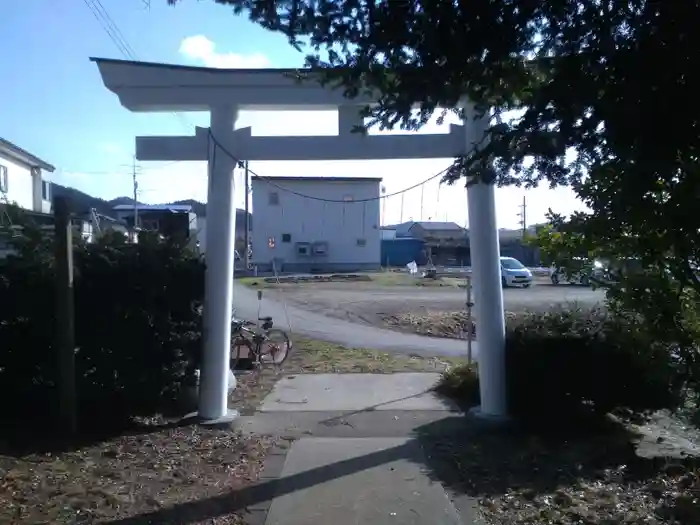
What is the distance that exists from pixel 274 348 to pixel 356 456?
633 cm

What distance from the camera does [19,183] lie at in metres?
33.1

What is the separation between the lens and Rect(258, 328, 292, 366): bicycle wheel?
13.2 metres

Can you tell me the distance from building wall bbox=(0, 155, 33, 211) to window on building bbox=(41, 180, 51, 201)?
115 centimetres

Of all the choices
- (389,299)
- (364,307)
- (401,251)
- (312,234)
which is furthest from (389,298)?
(401,251)

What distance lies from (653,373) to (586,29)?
1.99 metres

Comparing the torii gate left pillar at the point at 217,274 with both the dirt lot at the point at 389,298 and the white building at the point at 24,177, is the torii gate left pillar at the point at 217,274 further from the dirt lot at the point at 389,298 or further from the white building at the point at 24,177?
the white building at the point at 24,177

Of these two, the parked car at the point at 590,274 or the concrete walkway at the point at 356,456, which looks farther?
the concrete walkway at the point at 356,456

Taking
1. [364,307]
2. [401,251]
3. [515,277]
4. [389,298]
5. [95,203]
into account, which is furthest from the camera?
[401,251]

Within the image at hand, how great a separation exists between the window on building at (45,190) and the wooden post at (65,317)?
3072 cm

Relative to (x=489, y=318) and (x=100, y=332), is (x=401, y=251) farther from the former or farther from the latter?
(x=100, y=332)

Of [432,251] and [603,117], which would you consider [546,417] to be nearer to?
[603,117]

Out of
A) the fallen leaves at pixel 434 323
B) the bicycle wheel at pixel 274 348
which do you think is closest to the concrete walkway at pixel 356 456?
the bicycle wheel at pixel 274 348

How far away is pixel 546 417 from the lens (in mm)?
8250

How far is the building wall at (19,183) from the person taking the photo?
3155 centimetres
